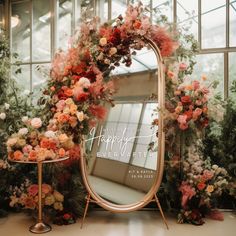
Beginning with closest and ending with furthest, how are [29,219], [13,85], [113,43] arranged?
[113,43]
[29,219]
[13,85]

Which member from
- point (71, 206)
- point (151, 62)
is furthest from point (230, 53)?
point (71, 206)

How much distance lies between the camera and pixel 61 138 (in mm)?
3197

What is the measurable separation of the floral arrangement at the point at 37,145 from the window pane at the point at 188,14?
6.44 feet

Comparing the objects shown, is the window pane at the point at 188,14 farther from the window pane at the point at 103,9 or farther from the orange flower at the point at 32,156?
the orange flower at the point at 32,156

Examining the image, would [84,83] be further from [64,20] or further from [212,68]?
[212,68]

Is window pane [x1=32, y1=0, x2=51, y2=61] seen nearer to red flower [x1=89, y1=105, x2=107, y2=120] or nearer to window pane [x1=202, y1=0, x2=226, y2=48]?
red flower [x1=89, y1=105, x2=107, y2=120]

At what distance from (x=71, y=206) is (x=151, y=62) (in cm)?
165

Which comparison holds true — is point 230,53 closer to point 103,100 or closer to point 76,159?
point 103,100

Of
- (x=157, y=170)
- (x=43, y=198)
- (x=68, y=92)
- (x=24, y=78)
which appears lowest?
(x=43, y=198)

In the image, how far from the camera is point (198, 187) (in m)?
3.41

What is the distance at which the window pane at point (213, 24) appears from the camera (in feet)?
13.4

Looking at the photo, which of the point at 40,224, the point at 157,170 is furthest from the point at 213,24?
the point at 40,224

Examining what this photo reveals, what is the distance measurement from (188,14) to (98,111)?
5.41 feet

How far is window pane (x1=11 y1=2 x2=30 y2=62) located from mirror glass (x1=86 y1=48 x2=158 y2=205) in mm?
1573
